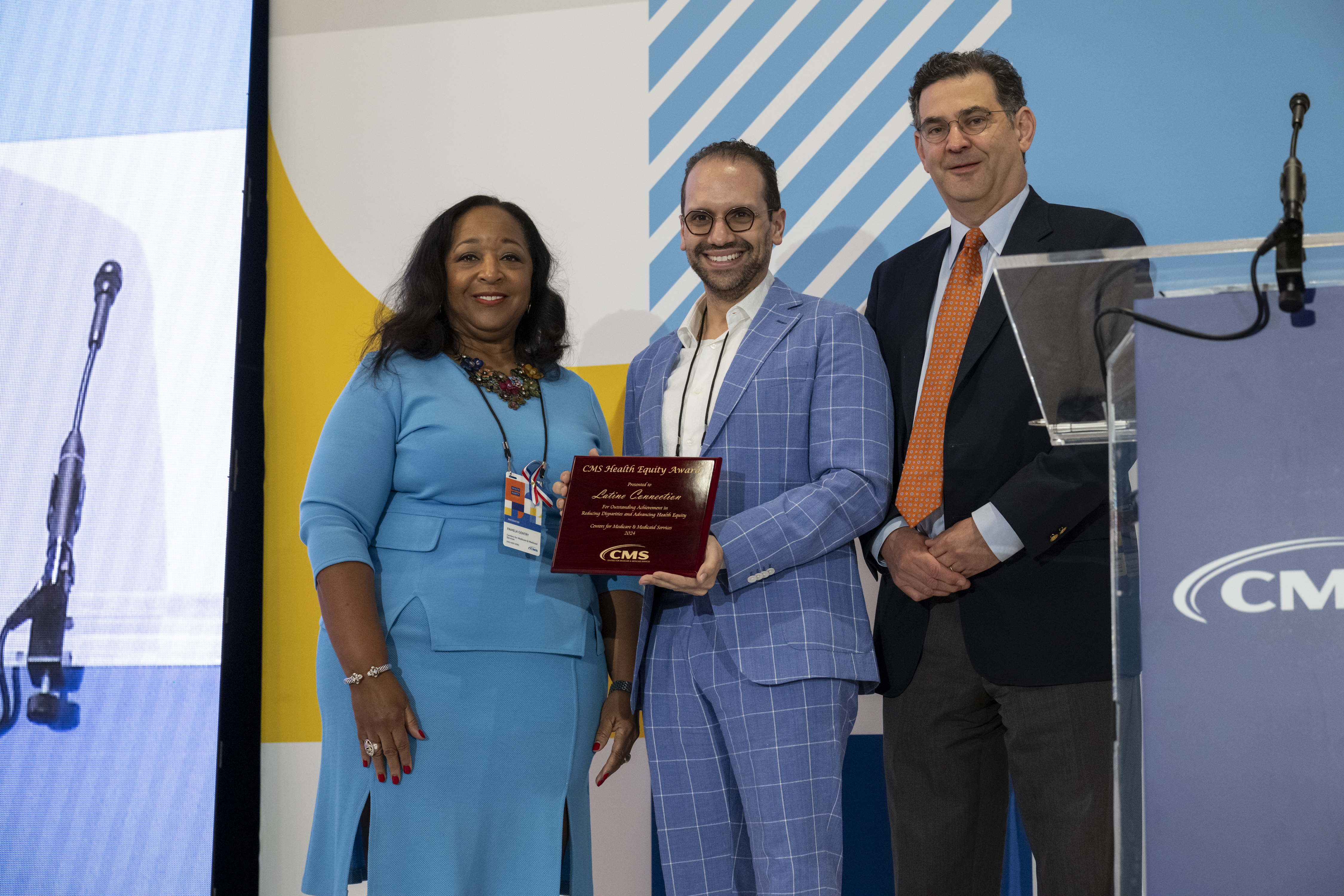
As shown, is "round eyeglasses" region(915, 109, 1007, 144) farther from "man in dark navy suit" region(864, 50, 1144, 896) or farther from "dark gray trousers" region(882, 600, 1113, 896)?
"dark gray trousers" region(882, 600, 1113, 896)

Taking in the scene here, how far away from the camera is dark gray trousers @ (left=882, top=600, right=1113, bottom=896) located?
197 centimetres

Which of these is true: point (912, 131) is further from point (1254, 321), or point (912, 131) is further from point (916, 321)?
point (1254, 321)

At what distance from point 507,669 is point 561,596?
186 mm

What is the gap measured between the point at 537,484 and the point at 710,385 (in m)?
0.42

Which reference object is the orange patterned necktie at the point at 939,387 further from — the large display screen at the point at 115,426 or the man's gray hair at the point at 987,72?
the large display screen at the point at 115,426

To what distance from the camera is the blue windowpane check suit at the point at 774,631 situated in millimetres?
1919

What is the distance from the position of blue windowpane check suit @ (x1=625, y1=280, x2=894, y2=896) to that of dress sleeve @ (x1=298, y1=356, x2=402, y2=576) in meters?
0.59

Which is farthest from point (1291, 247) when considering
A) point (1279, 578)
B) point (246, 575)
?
point (246, 575)

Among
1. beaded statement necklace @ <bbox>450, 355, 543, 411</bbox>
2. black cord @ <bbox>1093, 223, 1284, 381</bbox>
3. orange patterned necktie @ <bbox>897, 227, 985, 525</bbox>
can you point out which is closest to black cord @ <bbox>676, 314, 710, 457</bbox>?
beaded statement necklace @ <bbox>450, 355, 543, 411</bbox>

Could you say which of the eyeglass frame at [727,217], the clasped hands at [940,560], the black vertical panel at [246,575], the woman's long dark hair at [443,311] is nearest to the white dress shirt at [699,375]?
the eyeglass frame at [727,217]

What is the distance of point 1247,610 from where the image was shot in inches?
44.3

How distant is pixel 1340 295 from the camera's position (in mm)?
1131

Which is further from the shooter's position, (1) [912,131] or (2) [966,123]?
(1) [912,131]

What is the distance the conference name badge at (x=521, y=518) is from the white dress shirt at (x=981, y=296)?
0.72 metres
